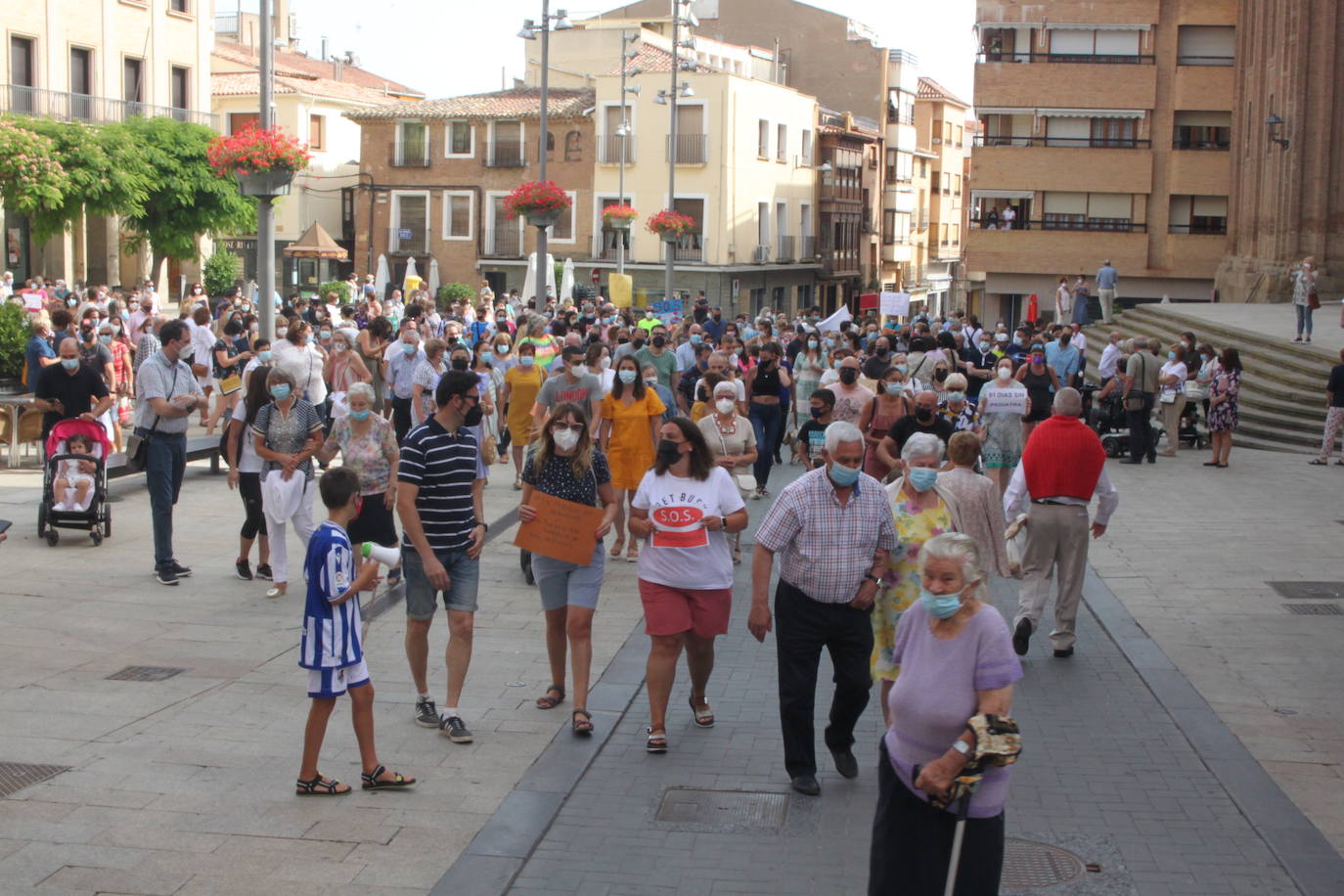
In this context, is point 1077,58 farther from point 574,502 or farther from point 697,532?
point 697,532

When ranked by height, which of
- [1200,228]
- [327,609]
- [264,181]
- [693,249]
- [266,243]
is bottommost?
[327,609]

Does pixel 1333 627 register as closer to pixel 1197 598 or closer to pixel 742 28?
pixel 1197 598

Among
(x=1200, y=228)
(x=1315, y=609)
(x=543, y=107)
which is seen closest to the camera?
(x=1315, y=609)

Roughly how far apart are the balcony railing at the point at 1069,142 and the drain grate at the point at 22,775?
46.0m

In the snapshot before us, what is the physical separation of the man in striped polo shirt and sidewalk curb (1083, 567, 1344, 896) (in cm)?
374

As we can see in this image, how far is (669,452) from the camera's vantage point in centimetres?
785

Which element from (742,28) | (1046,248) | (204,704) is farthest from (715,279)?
(204,704)

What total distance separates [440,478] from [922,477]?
2399 millimetres

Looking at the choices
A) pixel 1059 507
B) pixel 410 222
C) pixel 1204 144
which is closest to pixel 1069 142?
pixel 1204 144

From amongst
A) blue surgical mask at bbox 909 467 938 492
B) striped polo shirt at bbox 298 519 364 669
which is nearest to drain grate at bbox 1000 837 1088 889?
blue surgical mask at bbox 909 467 938 492

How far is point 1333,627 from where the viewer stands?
1109 cm

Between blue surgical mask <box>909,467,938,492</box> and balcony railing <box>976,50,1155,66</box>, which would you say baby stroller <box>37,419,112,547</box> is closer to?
blue surgical mask <box>909,467,938,492</box>

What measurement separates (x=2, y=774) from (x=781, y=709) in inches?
139

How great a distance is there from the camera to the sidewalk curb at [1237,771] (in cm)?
642
